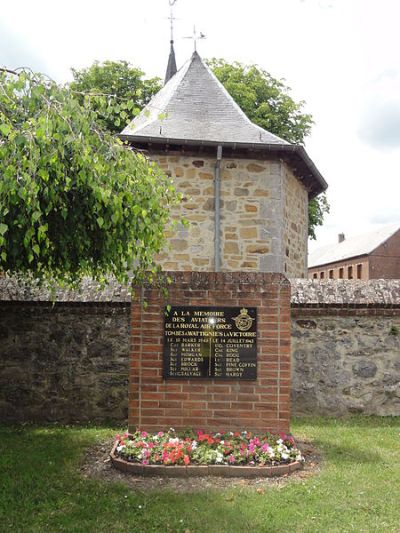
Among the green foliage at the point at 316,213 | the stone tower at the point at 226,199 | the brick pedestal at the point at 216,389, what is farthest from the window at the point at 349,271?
the brick pedestal at the point at 216,389

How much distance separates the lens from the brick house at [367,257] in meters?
41.0

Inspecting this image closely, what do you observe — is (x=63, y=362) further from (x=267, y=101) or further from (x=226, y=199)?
(x=267, y=101)

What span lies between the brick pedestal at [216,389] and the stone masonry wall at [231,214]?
4.56 m

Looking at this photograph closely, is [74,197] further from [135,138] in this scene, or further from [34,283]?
[135,138]

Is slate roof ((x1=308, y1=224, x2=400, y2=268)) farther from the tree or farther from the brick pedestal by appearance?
the brick pedestal

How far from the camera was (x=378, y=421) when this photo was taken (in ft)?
25.4

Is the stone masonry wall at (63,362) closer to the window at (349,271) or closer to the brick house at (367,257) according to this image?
the brick house at (367,257)

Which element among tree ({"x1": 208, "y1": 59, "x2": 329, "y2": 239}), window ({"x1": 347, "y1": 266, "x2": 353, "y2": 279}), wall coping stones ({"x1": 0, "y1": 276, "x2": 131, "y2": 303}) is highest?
tree ({"x1": 208, "y1": 59, "x2": 329, "y2": 239})

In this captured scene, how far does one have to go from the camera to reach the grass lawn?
168 inches

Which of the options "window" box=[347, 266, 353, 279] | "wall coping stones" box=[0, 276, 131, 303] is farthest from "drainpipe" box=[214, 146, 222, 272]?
"window" box=[347, 266, 353, 279]

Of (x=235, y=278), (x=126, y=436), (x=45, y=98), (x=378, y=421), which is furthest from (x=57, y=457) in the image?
(x=378, y=421)

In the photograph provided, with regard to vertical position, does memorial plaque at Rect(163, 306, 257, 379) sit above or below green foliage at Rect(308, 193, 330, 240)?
below

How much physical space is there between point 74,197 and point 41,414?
181 inches

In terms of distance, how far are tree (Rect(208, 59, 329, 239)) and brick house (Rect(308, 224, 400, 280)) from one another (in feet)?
73.8
